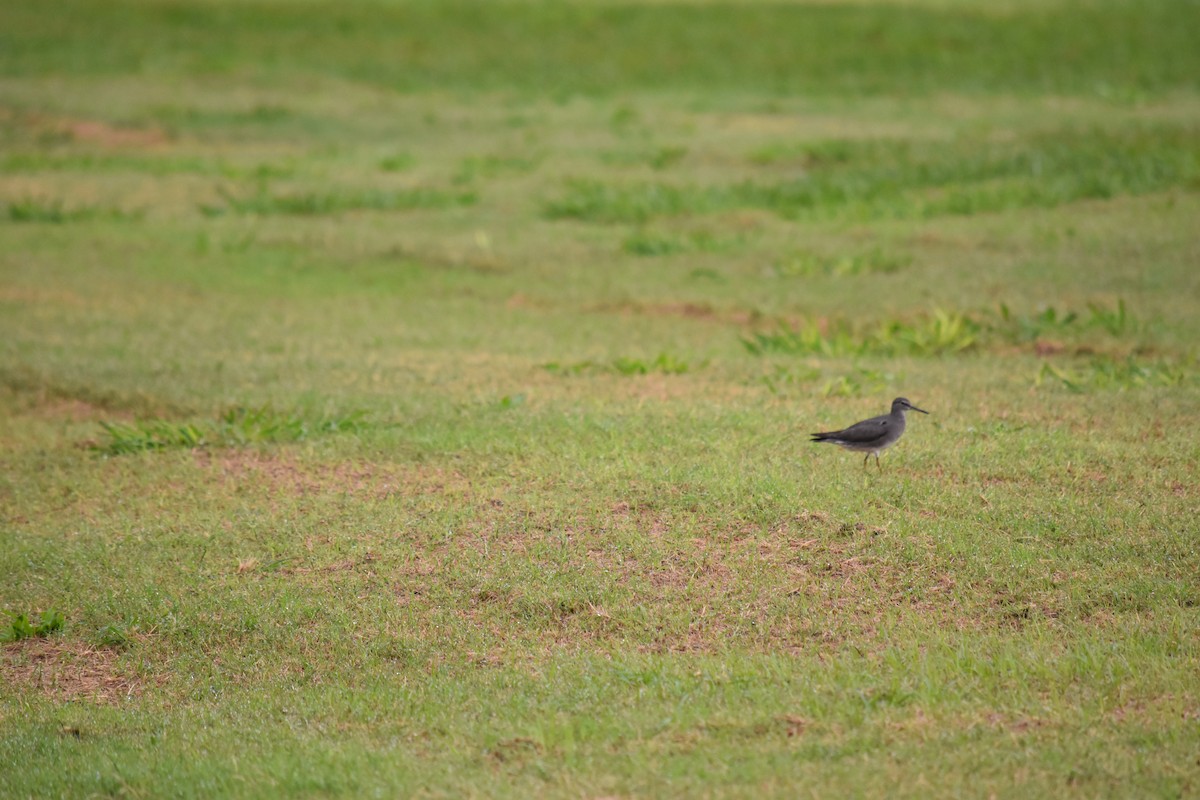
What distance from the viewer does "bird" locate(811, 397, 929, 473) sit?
22.9 ft

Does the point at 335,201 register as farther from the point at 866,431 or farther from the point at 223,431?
the point at 866,431

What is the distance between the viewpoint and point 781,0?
33.1 metres

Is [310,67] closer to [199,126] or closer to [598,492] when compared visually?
[199,126]

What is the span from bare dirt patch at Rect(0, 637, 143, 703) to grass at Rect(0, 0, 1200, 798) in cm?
2

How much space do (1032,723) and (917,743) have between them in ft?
1.49

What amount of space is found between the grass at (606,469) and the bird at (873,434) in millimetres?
230

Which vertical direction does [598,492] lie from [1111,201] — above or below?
below

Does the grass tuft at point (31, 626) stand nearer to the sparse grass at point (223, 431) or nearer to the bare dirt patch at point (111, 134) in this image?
the sparse grass at point (223, 431)

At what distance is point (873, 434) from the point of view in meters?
6.99

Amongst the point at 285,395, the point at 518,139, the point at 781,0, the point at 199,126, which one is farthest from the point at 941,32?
the point at 285,395

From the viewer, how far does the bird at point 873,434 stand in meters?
6.98

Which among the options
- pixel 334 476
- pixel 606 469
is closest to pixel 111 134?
pixel 334 476

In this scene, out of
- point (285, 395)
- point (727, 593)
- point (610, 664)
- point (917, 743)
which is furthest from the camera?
point (285, 395)

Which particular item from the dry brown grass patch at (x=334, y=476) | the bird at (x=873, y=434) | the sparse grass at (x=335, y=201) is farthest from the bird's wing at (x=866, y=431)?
the sparse grass at (x=335, y=201)
